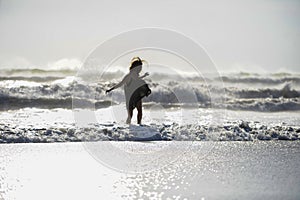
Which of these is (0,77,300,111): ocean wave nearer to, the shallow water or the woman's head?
the woman's head

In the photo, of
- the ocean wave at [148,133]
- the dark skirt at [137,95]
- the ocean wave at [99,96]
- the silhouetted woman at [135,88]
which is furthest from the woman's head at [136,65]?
the ocean wave at [99,96]

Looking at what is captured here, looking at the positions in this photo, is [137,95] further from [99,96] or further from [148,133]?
[99,96]

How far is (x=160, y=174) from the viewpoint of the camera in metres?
4.73

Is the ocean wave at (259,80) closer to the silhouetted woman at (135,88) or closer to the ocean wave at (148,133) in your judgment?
the silhouetted woman at (135,88)

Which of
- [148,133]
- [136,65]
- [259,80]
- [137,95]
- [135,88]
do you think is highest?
[259,80]

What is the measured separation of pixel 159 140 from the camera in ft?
21.3

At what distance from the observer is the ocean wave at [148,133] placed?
6.25 m

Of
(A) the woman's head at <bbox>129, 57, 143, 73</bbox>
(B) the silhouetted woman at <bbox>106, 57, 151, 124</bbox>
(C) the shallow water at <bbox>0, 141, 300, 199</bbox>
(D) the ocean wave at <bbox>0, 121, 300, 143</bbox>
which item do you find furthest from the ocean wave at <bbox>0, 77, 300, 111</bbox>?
(C) the shallow water at <bbox>0, 141, 300, 199</bbox>

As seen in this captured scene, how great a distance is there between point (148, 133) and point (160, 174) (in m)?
1.87

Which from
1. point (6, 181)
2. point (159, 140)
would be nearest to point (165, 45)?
point (159, 140)

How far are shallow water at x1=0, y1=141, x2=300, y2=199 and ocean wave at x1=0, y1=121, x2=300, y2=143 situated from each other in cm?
26

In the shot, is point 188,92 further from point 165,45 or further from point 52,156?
point 52,156

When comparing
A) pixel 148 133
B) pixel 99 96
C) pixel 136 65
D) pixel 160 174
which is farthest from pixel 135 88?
pixel 99 96

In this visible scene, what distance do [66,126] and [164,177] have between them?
263 cm
